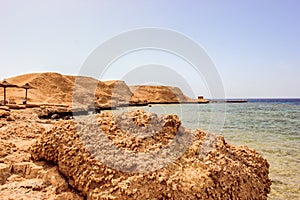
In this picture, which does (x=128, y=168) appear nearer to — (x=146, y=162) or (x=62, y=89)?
(x=146, y=162)

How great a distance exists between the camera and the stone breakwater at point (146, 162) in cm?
262

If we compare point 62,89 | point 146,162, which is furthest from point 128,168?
point 62,89

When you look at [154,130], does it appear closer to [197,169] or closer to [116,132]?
[116,132]

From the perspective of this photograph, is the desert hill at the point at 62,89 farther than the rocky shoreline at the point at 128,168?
Yes

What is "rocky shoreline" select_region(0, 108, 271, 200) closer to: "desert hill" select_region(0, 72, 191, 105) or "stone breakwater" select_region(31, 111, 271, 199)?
"stone breakwater" select_region(31, 111, 271, 199)

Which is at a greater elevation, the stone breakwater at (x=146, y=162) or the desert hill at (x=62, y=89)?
the desert hill at (x=62, y=89)

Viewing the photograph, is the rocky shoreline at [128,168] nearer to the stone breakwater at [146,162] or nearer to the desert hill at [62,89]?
the stone breakwater at [146,162]

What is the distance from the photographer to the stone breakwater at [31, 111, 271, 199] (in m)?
2.62

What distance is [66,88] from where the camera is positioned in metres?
52.7

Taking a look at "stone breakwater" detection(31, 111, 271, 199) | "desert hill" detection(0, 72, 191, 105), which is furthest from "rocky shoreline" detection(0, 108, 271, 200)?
"desert hill" detection(0, 72, 191, 105)

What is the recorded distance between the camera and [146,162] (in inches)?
111

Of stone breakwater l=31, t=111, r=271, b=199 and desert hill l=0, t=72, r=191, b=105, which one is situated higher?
desert hill l=0, t=72, r=191, b=105

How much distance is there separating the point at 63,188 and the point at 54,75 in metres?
56.3

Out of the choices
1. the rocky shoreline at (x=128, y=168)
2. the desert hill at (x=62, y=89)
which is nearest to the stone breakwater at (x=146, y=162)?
the rocky shoreline at (x=128, y=168)
